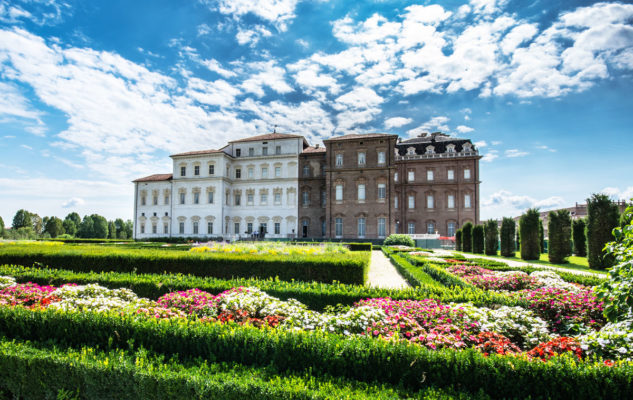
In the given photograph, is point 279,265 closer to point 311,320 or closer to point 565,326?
point 311,320

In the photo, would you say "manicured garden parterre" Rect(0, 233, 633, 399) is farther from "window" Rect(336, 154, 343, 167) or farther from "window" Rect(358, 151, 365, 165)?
"window" Rect(336, 154, 343, 167)

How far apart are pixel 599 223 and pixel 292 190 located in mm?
29046

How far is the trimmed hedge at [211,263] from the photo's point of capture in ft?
27.0

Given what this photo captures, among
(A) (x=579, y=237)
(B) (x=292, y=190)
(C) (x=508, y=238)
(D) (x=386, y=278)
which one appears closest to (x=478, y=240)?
(C) (x=508, y=238)

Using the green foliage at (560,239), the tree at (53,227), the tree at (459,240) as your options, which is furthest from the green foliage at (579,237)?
the tree at (53,227)

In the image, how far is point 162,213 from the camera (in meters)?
40.5

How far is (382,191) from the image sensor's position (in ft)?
115

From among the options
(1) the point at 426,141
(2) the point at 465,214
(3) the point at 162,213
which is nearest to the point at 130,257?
(3) the point at 162,213

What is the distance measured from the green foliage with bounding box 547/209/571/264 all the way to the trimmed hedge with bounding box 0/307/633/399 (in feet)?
57.6

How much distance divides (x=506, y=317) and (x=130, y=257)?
31.6ft

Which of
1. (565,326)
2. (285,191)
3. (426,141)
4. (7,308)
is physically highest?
(426,141)

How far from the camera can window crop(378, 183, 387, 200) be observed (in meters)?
35.0

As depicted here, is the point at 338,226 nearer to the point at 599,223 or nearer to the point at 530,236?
the point at 530,236

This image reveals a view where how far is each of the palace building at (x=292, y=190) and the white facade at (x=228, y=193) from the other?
12 cm
